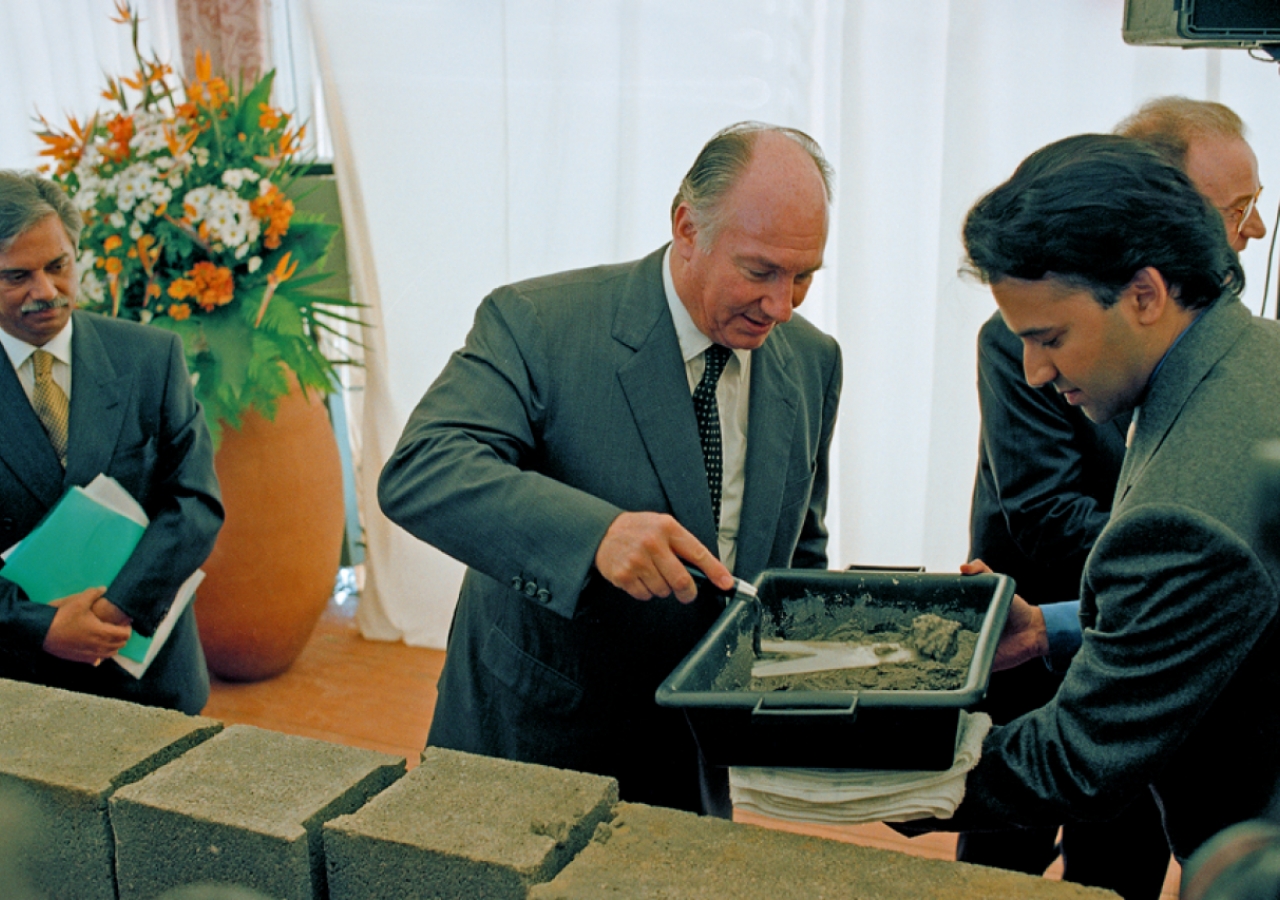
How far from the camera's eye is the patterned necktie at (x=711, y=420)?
1619mm

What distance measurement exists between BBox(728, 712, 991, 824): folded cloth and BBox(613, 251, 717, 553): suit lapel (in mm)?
546

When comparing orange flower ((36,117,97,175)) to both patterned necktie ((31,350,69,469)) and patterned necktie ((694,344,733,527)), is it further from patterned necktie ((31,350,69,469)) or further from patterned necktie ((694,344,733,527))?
patterned necktie ((694,344,733,527))

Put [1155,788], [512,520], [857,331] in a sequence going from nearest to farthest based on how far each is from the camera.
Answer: [1155,788] < [512,520] < [857,331]

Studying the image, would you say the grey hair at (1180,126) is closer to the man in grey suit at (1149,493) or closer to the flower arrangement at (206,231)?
the man in grey suit at (1149,493)

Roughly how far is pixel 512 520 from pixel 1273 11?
163 centimetres

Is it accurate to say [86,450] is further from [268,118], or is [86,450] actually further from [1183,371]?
[1183,371]

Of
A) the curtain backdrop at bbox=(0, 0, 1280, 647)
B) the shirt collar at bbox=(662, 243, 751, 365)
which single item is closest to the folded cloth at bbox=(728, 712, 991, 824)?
the shirt collar at bbox=(662, 243, 751, 365)

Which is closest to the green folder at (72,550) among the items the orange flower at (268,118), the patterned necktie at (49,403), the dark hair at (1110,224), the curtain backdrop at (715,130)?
the patterned necktie at (49,403)

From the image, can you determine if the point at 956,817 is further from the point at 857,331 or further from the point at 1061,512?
the point at 857,331

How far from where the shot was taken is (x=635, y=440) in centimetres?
158

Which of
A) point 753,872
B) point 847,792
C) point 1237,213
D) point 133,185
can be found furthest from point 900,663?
point 133,185

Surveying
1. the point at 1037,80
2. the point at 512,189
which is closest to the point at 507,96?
the point at 512,189

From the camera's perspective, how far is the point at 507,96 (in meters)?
3.53

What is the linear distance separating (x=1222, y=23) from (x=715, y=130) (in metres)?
1.58
